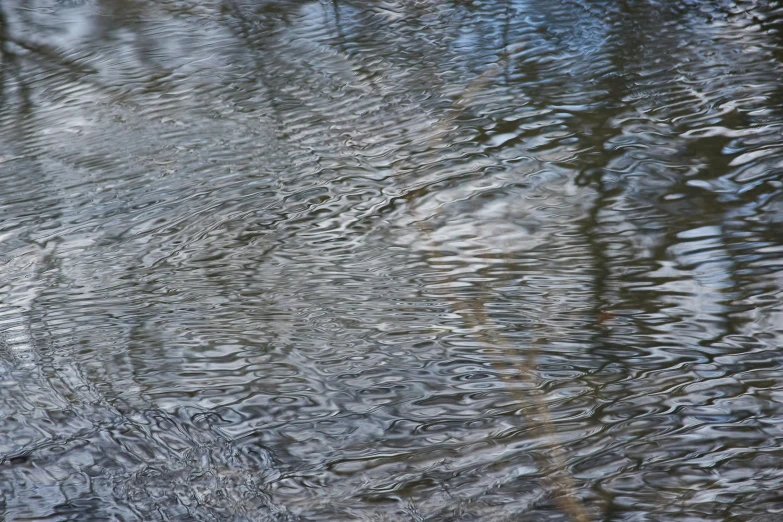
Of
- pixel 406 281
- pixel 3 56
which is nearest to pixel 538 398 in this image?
pixel 406 281

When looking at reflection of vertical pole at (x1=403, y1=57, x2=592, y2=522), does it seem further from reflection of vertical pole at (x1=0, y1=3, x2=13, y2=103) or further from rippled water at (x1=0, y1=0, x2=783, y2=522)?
reflection of vertical pole at (x1=0, y1=3, x2=13, y2=103)

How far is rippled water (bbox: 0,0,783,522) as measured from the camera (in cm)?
107

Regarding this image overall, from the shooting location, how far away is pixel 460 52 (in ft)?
7.63

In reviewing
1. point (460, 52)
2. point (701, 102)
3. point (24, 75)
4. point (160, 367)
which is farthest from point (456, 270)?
point (24, 75)

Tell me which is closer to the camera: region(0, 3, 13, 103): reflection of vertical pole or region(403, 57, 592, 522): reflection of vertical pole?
region(403, 57, 592, 522): reflection of vertical pole

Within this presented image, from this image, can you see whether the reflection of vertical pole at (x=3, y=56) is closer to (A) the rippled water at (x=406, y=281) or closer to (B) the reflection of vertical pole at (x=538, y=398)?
A: (A) the rippled water at (x=406, y=281)

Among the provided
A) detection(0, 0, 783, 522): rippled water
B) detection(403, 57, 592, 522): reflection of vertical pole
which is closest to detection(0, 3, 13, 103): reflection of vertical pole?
detection(0, 0, 783, 522): rippled water

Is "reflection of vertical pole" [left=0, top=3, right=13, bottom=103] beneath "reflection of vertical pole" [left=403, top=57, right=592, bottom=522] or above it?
above

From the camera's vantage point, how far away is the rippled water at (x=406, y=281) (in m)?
1.07

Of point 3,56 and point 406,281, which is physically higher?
point 3,56

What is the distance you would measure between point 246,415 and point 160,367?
18cm

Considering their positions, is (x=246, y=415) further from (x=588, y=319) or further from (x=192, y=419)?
(x=588, y=319)

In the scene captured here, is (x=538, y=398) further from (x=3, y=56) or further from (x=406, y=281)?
(x=3, y=56)

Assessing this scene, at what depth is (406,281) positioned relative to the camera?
1.43 m
